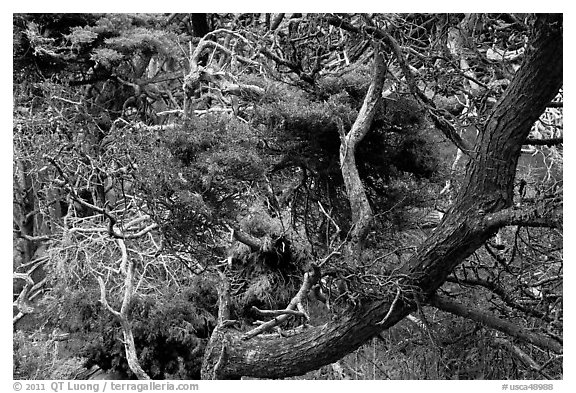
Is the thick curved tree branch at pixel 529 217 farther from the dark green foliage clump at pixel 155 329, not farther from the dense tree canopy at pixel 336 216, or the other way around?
the dark green foliage clump at pixel 155 329

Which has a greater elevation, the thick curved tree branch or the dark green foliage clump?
the thick curved tree branch

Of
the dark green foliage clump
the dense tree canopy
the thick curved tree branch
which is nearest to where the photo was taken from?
the thick curved tree branch

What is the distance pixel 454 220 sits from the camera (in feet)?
5.57

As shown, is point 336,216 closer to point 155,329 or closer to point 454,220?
point 454,220

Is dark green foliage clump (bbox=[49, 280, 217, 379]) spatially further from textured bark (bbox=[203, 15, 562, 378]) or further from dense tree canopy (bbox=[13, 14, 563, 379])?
textured bark (bbox=[203, 15, 562, 378])

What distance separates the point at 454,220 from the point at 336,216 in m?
0.63

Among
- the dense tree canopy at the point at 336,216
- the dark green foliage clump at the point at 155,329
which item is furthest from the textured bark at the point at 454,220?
the dark green foliage clump at the point at 155,329

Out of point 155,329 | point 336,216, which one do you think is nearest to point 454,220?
point 336,216

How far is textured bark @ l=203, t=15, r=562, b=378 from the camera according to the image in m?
1.59

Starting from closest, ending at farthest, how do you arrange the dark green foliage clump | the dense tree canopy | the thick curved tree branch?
1. the thick curved tree branch
2. the dense tree canopy
3. the dark green foliage clump

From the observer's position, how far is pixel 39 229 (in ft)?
15.5

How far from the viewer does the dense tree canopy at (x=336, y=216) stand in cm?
171

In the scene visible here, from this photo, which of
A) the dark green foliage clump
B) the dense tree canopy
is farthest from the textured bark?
the dark green foliage clump
